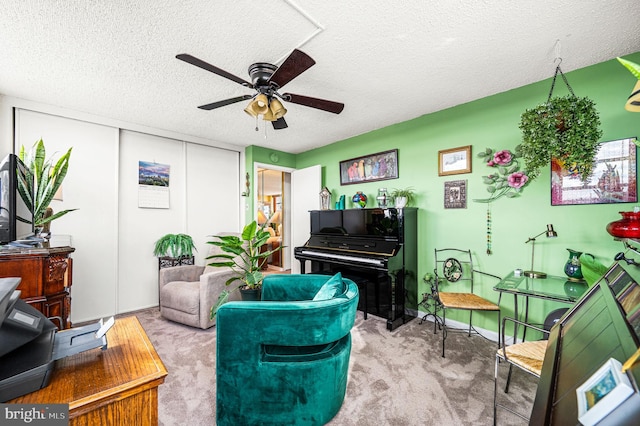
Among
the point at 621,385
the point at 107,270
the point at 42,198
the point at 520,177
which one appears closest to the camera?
the point at 621,385

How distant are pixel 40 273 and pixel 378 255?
2.71m

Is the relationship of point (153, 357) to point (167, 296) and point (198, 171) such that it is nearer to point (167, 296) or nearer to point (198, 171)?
point (167, 296)

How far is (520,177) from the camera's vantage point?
2404 mm

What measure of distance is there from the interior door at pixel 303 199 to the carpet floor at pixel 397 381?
83.7 inches

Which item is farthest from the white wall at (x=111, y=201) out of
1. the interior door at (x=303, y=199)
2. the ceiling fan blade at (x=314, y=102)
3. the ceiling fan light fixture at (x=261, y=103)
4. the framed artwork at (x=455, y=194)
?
the framed artwork at (x=455, y=194)

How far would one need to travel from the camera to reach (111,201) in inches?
127

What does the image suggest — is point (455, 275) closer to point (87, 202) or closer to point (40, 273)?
point (40, 273)

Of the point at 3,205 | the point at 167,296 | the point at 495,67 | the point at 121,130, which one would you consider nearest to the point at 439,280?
the point at 495,67

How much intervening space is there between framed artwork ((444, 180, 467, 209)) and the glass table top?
0.95m

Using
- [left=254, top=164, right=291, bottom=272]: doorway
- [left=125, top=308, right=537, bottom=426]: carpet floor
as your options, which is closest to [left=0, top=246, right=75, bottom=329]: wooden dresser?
[left=125, top=308, right=537, bottom=426]: carpet floor

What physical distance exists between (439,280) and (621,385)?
2757mm

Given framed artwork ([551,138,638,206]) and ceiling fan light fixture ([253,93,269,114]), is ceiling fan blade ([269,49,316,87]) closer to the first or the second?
ceiling fan light fixture ([253,93,269,114])

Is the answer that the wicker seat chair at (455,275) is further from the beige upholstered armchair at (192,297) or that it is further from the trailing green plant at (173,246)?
the trailing green plant at (173,246)

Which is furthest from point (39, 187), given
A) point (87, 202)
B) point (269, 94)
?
point (269, 94)
